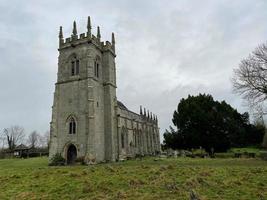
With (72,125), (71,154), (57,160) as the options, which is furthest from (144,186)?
(71,154)

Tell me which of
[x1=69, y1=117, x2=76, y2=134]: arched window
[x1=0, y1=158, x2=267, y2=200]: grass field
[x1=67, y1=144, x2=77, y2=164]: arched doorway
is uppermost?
[x1=69, y1=117, x2=76, y2=134]: arched window

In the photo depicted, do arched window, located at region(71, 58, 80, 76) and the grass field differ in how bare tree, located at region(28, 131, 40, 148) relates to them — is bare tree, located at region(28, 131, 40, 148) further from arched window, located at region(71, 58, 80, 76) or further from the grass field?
the grass field

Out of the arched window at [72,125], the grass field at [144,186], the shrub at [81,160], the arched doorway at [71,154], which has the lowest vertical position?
the grass field at [144,186]

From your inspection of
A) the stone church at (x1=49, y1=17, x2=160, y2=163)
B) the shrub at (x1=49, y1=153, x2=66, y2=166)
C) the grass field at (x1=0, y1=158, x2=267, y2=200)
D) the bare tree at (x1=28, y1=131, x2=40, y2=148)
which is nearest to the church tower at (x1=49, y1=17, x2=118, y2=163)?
the stone church at (x1=49, y1=17, x2=160, y2=163)

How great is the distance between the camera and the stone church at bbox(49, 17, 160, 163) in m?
30.8

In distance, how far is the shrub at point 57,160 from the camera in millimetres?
29812

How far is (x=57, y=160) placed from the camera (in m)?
30.1

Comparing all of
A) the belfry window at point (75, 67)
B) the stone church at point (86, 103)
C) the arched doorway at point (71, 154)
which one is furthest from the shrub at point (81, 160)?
the belfry window at point (75, 67)

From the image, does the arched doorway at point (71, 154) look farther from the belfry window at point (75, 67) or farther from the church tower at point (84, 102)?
the belfry window at point (75, 67)

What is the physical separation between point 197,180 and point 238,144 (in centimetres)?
3986

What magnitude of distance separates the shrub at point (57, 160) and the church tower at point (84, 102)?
683mm

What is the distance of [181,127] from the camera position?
44.8m

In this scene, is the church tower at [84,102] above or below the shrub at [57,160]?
above

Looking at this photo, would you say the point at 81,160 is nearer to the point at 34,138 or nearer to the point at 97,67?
the point at 97,67
